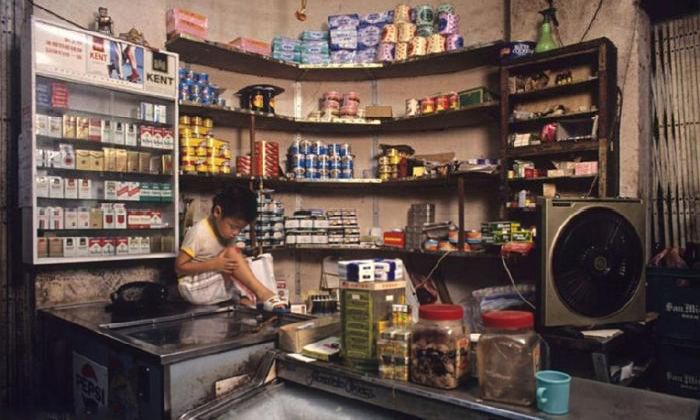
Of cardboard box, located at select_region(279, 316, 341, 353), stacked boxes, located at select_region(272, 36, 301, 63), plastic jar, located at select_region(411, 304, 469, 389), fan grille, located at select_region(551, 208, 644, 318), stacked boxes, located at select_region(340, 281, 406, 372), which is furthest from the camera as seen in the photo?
stacked boxes, located at select_region(272, 36, 301, 63)

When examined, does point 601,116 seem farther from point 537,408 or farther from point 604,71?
point 537,408

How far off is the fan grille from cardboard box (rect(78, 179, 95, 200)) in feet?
9.29

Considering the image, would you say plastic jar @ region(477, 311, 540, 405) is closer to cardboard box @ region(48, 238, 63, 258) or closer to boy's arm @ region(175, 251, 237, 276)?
boy's arm @ region(175, 251, 237, 276)

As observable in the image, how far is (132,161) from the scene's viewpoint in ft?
11.5

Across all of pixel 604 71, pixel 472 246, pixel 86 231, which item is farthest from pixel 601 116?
pixel 86 231

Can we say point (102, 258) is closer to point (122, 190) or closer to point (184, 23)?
point (122, 190)

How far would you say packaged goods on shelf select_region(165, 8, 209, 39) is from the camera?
378cm

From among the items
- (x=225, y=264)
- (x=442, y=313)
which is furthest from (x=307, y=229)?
(x=442, y=313)

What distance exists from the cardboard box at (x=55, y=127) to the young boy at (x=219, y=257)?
1042mm

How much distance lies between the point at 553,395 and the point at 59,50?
3.26m

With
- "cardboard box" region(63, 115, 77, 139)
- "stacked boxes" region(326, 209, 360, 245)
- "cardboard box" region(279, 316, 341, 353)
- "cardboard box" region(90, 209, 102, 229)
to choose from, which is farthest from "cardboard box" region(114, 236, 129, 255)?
"cardboard box" region(279, 316, 341, 353)

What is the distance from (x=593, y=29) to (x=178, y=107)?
3.00 meters

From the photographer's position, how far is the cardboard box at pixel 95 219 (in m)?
3.30

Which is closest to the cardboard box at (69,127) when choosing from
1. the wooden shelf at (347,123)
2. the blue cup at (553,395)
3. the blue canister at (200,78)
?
the wooden shelf at (347,123)
